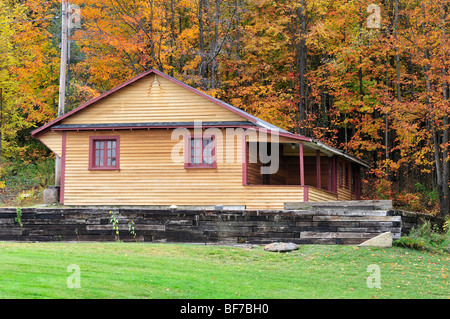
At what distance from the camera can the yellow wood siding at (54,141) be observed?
24.0 metres

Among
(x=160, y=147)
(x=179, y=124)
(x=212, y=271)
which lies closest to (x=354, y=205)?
(x=212, y=271)

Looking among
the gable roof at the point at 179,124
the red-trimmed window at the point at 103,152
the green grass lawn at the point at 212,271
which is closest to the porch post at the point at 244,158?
the gable roof at the point at 179,124

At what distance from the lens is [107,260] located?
535 inches

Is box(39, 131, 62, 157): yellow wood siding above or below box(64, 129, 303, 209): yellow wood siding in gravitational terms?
above

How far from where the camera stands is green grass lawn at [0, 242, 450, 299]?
10523 millimetres

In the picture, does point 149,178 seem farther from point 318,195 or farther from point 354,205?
point 354,205

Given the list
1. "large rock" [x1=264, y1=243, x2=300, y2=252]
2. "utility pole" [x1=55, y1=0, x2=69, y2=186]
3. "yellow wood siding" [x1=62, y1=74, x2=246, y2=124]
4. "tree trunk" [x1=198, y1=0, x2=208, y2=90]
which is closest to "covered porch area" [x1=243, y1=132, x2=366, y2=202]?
"yellow wood siding" [x1=62, y1=74, x2=246, y2=124]

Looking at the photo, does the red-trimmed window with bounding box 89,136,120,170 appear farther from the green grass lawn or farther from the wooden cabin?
the green grass lawn

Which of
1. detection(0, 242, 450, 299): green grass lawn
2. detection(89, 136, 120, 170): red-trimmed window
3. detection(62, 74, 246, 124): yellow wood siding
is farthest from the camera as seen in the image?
detection(89, 136, 120, 170): red-trimmed window

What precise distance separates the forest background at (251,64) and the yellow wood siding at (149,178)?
7.82m

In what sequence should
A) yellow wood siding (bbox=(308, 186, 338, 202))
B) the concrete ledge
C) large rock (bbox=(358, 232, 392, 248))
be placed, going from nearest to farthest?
large rock (bbox=(358, 232, 392, 248)) < the concrete ledge < yellow wood siding (bbox=(308, 186, 338, 202))

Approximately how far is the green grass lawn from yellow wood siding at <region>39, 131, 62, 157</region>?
7428 mm

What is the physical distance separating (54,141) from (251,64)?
55.7 ft
